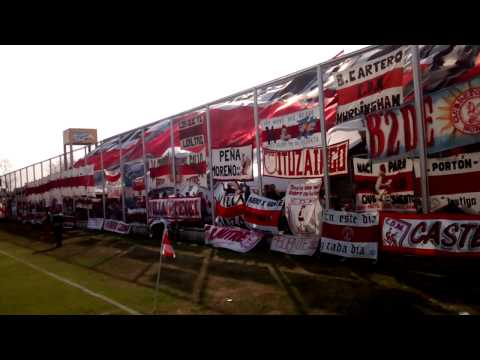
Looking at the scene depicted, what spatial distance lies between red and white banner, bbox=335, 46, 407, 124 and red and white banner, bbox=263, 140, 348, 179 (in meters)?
0.93

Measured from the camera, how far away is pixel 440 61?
27.5 feet

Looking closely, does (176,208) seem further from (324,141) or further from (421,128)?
(421,128)

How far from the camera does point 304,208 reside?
35.1ft

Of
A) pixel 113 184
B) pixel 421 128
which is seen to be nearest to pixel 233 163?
pixel 421 128

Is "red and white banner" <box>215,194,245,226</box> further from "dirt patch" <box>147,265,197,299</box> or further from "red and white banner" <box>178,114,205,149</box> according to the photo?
"dirt patch" <box>147,265,197,299</box>

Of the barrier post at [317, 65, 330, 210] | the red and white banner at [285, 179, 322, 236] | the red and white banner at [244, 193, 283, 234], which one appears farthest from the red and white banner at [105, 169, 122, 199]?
the barrier post at [317, 65, 330, 210]

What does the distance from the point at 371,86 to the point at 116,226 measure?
15801 millimetres

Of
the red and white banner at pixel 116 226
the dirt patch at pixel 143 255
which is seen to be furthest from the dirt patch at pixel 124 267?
the red and white banner at pixel 116 226
